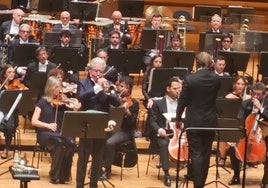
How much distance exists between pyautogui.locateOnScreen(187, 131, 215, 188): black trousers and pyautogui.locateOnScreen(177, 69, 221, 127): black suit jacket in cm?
11

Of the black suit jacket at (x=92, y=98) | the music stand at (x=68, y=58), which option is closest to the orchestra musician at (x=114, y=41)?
the music stand at (x=68, y=58)

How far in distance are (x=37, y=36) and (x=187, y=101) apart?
5.81m

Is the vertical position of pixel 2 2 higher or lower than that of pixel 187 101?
higher

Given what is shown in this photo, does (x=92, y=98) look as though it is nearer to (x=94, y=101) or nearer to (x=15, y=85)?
(x=94, y=101)

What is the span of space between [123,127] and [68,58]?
194 centimetres

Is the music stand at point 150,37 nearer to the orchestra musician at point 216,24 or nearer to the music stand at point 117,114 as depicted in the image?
the orchestra musician at point 216,24

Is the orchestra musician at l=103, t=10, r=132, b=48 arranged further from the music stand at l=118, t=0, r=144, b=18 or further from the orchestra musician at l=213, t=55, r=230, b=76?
the orchestra musician at l=213, t=55, r=230, b=76

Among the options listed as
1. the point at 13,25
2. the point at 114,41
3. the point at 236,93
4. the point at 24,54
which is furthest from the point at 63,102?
the point at 13,25

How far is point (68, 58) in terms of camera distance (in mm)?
11156

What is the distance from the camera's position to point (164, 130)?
9.50 metres

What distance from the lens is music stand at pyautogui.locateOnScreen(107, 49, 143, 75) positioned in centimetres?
1137

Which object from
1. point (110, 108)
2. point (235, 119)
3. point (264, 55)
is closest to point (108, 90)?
point (110, 108)

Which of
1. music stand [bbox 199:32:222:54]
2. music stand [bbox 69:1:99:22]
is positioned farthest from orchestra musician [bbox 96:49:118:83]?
music stand [bbox 69:1:99:22]

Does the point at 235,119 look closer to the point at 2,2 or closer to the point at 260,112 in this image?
the point at 260,112
